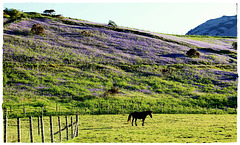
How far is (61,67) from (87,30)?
3048 centimetres

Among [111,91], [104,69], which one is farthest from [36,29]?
[111,91]

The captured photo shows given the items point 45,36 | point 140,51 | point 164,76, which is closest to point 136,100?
point 164,76

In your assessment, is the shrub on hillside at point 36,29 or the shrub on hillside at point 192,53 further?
the shrub on hillside at point 192,53

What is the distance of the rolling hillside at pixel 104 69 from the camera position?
45094 millimetres

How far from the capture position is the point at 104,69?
58281 mm

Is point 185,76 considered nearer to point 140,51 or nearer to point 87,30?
point 140,51

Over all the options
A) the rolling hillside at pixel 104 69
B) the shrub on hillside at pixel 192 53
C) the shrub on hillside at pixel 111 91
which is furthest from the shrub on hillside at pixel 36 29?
the shrub on hillside at pixel 192 53

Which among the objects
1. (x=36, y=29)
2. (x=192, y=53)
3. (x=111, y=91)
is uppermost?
(x=36, y=29)

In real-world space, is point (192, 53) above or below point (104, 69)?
above

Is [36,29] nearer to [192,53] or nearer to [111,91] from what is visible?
[111,91]

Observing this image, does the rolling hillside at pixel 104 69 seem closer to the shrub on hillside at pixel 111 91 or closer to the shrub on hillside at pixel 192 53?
the shrub on hillside at pixel 111 91

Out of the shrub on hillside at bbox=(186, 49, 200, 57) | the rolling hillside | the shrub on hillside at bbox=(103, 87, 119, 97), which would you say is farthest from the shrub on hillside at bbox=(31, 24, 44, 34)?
the shrub on hillside at bbox=(186, 49, 200, 57)

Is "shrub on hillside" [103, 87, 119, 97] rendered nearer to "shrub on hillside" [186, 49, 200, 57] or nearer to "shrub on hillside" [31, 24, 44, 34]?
"shrub on hillside" [186, 49, 200, 57]

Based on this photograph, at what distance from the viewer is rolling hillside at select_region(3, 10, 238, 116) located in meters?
45.1
